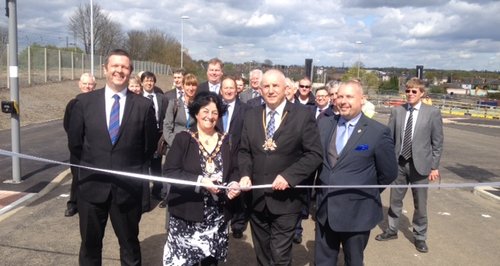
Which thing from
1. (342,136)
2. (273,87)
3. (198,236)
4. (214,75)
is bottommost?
(198,236)

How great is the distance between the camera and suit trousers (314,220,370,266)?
11.8 ft

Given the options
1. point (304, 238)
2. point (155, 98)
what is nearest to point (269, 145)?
point (304, 238)

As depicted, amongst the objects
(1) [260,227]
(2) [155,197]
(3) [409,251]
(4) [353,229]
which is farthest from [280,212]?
(2) [155,197]

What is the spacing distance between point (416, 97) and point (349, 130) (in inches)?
80.5

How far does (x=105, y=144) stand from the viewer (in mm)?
3553

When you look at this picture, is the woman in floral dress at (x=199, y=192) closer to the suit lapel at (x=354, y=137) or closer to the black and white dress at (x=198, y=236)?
the black and white dress at (x=198, y=236)

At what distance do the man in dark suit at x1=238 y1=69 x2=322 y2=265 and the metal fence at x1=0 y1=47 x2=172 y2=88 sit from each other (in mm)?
21724

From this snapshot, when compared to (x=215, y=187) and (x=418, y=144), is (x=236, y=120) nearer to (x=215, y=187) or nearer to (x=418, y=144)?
(x=215, y=187)

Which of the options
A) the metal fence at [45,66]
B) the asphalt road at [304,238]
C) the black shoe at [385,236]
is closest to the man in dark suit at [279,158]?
the asphalt road at [304,238]

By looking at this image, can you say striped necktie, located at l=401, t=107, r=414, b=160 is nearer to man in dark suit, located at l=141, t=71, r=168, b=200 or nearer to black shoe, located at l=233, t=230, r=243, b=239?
black shoe, located at l=233, t=230, r=243, b=239

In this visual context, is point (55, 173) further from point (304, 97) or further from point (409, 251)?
point (409, 251)

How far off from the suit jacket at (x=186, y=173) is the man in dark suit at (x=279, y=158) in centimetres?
29

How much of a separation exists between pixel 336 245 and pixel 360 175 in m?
0.69

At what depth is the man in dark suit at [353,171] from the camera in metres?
3.49
